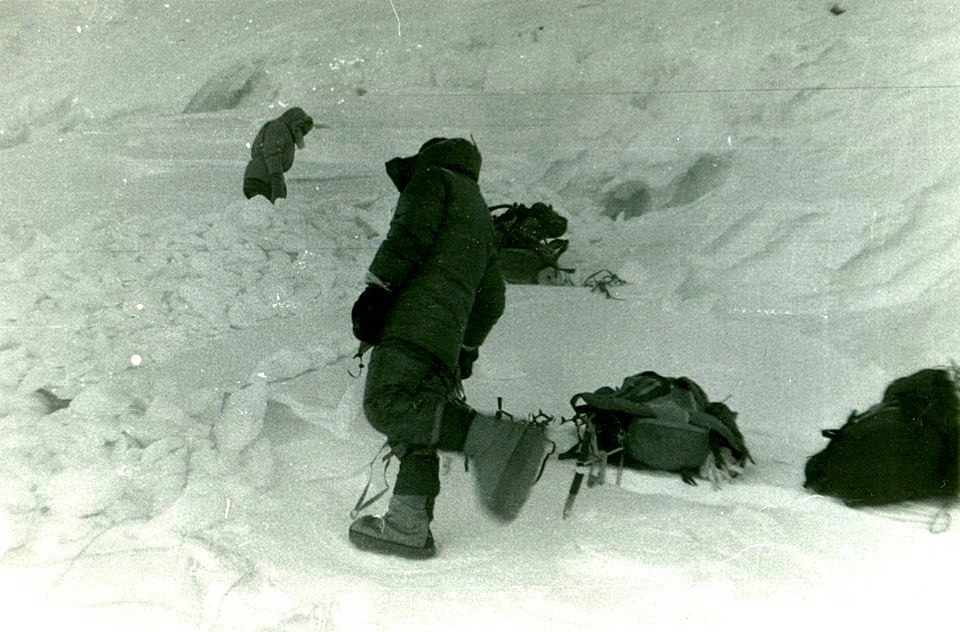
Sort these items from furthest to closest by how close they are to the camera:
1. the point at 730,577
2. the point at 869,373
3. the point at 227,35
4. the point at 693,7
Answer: the point at 227,35 < the point at 693,7 < the point at 869,373 < the point at 730,577

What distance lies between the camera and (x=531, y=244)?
1467mm

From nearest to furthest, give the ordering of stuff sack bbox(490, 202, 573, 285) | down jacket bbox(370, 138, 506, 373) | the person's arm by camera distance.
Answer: down jacket bbox(370, 138, 506, 373), the person's arm, stuff sack bbox(490, 202, 573, 285)

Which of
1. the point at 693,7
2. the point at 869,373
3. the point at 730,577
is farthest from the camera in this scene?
the point at 693,7

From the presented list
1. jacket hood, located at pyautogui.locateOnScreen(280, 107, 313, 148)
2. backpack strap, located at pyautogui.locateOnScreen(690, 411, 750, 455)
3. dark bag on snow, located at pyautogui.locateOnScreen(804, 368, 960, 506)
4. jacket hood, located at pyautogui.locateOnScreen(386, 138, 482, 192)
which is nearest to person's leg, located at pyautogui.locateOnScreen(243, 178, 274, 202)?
jacket hood, located at pyautogui.locateOnScreen(280, 107, 313, 148)

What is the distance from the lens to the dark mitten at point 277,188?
1.53 metres

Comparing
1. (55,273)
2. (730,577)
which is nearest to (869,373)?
(730,577)

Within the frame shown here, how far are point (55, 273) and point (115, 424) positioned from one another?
35 centimetres

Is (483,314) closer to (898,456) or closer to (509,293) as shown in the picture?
(509,293)

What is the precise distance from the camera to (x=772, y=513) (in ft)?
4.01

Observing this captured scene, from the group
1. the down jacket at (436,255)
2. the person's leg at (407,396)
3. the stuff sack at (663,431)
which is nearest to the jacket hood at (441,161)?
the down jacket at (436,255)

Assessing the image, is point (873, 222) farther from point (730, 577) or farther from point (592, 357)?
point (730, 577)

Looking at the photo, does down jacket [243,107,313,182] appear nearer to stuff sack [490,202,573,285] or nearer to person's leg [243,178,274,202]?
person's leg [243,178,274,202]

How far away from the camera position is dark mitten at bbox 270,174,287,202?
1534mm

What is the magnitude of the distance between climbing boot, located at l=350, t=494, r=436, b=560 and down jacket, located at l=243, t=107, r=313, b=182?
0.76 metres
